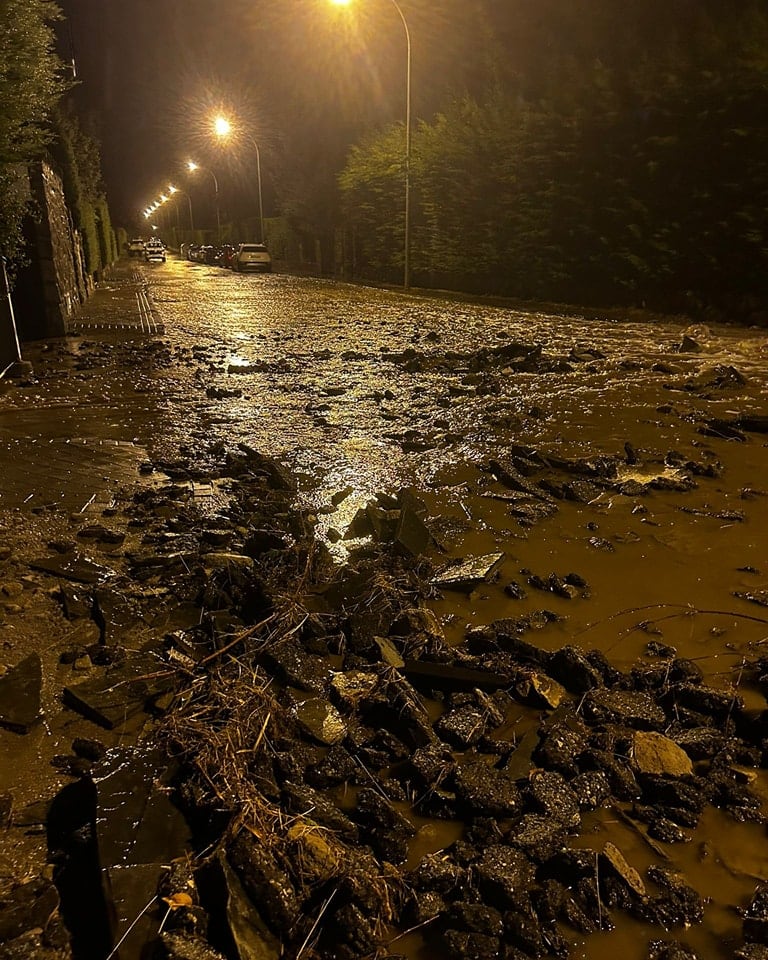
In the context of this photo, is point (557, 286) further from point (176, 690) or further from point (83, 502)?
point (176, 690)

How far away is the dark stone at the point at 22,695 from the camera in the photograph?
9.26 feet

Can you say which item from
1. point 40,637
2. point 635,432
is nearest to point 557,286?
point 635,432

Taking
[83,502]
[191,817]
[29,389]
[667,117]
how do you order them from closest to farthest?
[191,817], [83,502], [29,389], [667,117]

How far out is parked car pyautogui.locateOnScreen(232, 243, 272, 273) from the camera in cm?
3788

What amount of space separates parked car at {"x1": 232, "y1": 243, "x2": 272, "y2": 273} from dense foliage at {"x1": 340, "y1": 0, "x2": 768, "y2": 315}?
40.3 feet

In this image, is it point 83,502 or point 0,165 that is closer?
point 83,502

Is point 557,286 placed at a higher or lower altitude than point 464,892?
higher

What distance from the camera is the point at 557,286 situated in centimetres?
2056

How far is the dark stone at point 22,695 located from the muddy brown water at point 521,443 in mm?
1706

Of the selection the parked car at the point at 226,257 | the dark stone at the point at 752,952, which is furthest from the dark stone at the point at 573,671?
the parked car at the point at 226,257

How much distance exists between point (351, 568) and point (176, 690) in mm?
1353

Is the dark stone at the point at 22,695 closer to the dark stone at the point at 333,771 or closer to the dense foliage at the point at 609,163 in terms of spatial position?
the dark stone at the point at 333,771

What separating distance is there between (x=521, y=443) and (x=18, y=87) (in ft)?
24.6

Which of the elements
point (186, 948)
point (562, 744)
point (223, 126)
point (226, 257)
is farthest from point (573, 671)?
point (223, 126)
